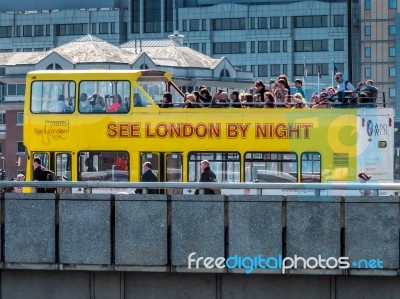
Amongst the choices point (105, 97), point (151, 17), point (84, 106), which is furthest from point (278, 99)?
point (151, 17)

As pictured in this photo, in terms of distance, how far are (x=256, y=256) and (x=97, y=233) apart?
2.23m

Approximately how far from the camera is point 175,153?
35031mm

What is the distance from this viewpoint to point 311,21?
15988cm

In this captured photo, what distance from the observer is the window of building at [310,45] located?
159500 millimetres

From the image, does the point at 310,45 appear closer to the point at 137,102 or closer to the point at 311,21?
the point at 311,21

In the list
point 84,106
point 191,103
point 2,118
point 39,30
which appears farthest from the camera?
point 39,30

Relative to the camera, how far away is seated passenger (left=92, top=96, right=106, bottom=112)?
35594 millimetres

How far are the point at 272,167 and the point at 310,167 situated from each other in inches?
32.4

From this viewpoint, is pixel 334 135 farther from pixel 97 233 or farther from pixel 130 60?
pixel 130 60

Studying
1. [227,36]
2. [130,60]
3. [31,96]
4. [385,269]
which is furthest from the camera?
[227,36]

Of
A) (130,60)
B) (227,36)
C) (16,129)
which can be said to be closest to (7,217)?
(130,60)

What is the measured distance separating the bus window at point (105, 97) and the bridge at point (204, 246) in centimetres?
1365

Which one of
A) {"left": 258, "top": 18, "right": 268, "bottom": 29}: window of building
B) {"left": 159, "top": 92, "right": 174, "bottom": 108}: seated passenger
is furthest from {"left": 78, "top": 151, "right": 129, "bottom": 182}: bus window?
{"left": 258, "top": 18, "right": 268, "bottom": 29}: window of building

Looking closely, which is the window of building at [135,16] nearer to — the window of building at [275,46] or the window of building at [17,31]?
the window of building at [17,31]
